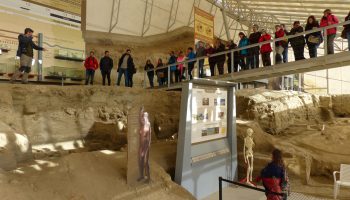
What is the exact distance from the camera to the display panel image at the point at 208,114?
782 cm

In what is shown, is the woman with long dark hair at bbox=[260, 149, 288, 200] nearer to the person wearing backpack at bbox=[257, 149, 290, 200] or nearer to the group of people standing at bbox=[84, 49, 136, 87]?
the person wearing backpack at bbox=[257, 149, 290, 200]

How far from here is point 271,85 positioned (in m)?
21.7

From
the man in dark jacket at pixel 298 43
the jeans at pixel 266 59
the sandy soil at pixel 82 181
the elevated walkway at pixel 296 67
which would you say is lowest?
the sandy soil at pixel 82 181

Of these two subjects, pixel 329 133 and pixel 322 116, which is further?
pixel 322 116

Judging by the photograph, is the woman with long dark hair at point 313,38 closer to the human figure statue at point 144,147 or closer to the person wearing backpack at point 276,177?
the person wearing backpack at point 276,177

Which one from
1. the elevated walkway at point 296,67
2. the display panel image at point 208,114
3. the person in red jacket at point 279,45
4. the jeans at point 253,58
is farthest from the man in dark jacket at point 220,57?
the display panel image at point 208,114

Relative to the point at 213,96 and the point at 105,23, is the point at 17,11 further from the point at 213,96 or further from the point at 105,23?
the point at 213,96

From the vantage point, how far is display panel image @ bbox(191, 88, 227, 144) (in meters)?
7.82

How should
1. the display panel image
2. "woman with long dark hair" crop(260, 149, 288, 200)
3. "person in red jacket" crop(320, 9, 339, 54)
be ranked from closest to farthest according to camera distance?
"woman with long dark hair" crop(260, 149, 288, 200) < the display panel image < "person in red jacket" crop(320, 9, 339, 54)

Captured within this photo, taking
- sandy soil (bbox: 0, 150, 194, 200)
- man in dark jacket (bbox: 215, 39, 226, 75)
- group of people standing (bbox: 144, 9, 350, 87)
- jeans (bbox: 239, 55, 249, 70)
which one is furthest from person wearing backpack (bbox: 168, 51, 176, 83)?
sandy soil (bbox: 0, 150, 194, 200)

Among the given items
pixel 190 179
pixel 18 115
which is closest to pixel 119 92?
pixel 18 115

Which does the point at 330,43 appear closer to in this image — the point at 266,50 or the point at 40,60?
the point at 266,50

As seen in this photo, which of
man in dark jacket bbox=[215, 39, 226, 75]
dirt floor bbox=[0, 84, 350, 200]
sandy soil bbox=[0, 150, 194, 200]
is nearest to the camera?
sandy soil bbox=[0, 150, 194, 200]

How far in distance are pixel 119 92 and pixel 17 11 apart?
488cm
